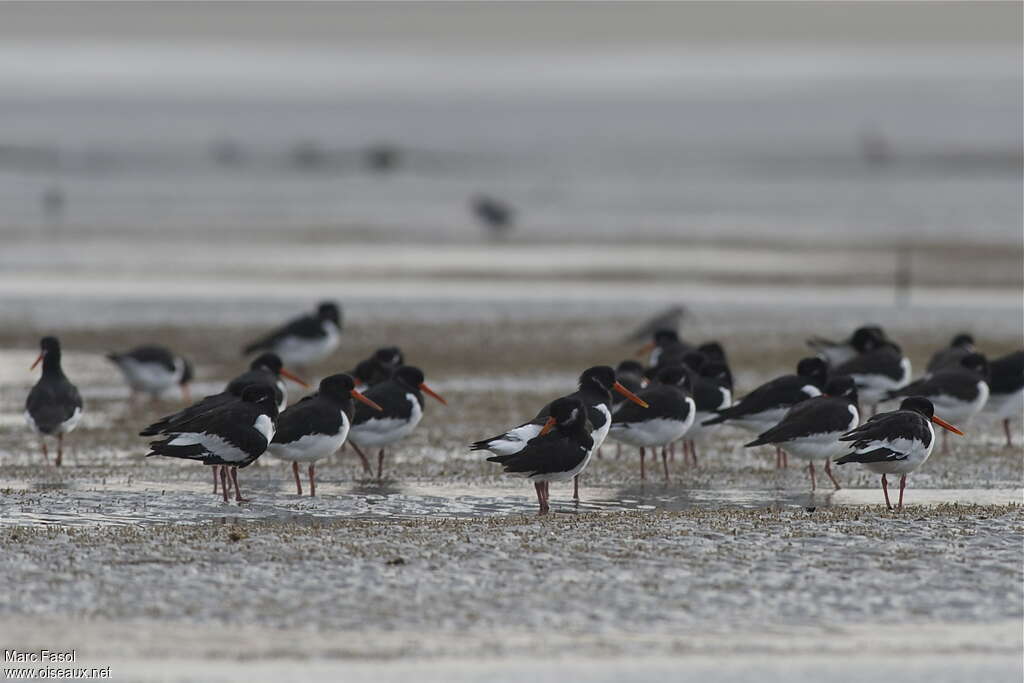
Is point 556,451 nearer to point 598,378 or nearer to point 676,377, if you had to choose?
point 598,378

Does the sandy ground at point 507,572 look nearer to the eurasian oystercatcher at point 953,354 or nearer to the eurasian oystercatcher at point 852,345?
the eurasian oystercatcher at point 953,354

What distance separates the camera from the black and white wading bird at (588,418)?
1312 cm

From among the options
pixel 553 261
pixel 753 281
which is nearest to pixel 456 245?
pixel 553 261

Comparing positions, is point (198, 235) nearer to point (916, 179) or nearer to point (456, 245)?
point (456, 245)

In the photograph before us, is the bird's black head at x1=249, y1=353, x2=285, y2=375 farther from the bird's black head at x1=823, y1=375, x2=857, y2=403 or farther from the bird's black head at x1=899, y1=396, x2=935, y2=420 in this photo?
the bird's black head at x1=899, y1=396, x2=935, y2=420

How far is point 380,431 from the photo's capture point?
14.8m

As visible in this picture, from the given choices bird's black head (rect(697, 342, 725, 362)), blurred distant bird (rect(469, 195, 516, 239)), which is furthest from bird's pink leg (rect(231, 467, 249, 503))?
blurred distant bird (rect(469, 195, 516, 239))

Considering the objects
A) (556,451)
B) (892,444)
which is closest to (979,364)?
(892,444)

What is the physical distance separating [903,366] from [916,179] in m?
64.7

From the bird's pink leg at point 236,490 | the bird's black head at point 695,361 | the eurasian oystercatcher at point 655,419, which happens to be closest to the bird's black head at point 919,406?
the eurasian oystercatcher at point 655,419

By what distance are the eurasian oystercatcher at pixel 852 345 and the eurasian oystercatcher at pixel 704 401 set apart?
260cm

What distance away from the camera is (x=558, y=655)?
878cm

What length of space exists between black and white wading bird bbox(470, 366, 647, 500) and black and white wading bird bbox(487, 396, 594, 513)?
164mm

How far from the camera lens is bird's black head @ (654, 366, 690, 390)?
15688mm
